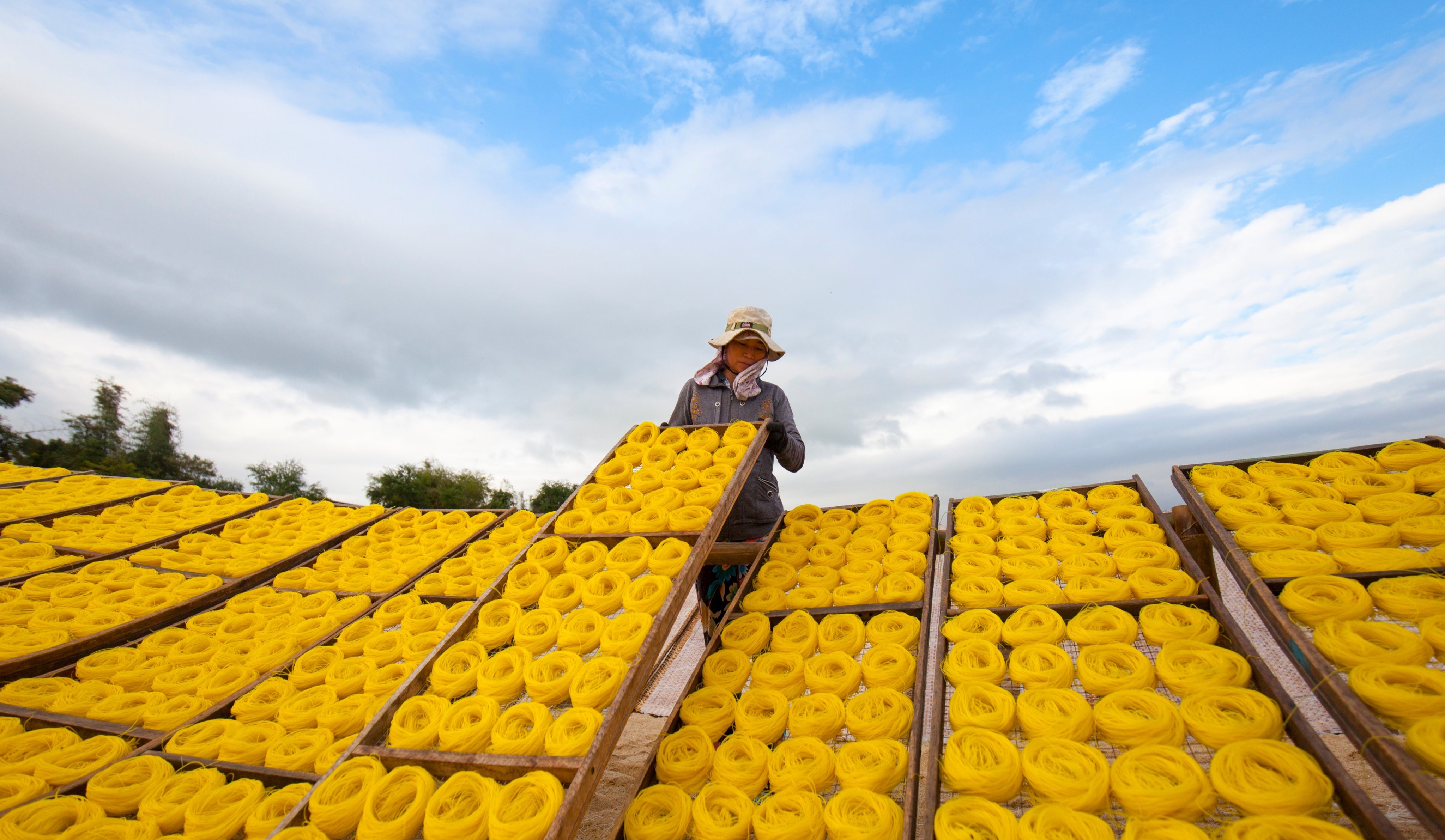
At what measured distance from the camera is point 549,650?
8.27 feet

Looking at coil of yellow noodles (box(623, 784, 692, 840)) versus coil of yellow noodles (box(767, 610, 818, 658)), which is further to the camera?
coil of yellow noodles (box(767, 610, 818, 658))

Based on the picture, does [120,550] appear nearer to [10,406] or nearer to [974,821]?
[974,821]

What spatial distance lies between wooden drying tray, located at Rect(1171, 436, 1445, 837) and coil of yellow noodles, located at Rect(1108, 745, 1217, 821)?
391mm

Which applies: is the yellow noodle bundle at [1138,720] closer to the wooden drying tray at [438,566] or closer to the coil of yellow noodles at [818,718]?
the coil of yellow noodles at [818,718]

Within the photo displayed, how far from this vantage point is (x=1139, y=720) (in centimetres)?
189

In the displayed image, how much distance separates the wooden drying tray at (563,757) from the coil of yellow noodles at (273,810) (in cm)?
26

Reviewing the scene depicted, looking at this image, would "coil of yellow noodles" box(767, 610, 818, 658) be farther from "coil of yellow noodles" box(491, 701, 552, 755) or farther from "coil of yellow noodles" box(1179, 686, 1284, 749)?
"coil of yellow noodles" box(1179, 686, 1284, 749)

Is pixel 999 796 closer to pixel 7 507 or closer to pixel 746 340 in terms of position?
pixel 746 340

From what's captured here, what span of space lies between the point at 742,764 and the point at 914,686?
26.5 inches

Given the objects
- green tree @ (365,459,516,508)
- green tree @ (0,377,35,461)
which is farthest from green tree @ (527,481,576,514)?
green tree @ (0,377,35,461)

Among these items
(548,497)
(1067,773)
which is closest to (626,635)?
(1067,773)

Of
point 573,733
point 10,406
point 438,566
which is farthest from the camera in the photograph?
point 10,406

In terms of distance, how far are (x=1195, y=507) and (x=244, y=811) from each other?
12.8 feet

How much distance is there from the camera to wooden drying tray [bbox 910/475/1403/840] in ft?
5.06
